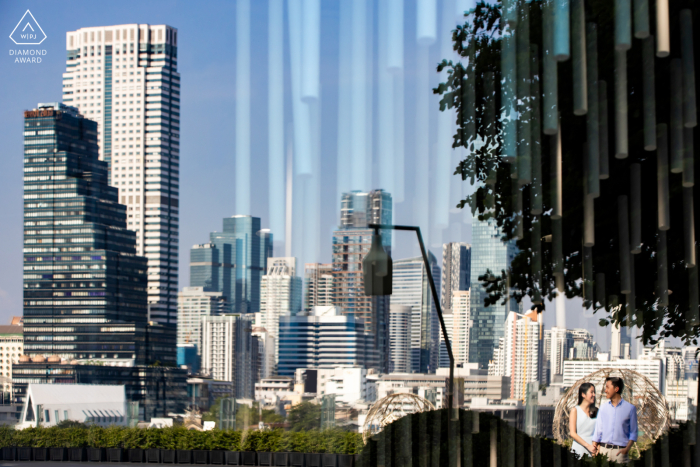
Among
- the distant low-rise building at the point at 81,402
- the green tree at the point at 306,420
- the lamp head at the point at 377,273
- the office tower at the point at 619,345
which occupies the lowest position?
the distant low-rise building at the point at 81,402

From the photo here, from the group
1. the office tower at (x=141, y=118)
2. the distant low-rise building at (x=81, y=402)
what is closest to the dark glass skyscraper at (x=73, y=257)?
the distant low-rise building at (x=81, y=402)

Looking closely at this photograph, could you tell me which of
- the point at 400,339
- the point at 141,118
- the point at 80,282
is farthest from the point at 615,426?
the point at 141,118

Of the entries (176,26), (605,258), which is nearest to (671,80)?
(605,258)

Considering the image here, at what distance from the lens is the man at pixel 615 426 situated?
575cm

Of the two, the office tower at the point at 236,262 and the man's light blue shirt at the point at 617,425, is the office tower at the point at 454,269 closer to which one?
the man's light blue shirt at the point at 617,425

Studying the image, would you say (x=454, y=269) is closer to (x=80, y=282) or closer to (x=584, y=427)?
(x=584, y=427)

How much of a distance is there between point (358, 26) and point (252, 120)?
49.8m

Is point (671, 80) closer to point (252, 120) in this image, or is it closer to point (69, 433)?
point (69, 433)

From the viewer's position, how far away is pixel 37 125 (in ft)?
344

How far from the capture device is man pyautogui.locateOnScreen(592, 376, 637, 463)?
18.9ft

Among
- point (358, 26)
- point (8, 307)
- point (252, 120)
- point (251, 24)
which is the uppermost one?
point (251, 24)

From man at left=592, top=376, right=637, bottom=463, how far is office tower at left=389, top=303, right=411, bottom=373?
58.6m

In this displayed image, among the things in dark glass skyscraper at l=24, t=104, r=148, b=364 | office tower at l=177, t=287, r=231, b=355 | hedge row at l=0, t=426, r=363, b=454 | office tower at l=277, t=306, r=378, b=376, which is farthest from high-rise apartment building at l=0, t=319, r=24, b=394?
hedge row at l=0, t=426, r=363, b=454

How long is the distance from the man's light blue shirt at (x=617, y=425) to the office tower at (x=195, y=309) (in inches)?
4321
